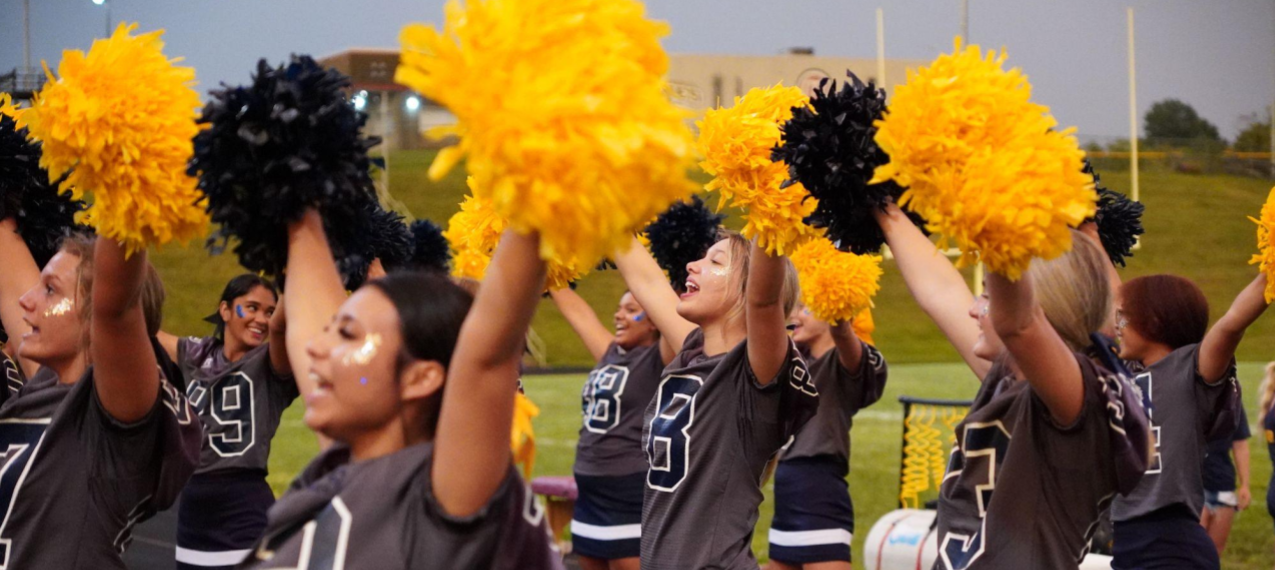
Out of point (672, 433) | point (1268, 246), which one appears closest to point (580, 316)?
point (672, 433)

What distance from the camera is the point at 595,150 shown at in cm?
122

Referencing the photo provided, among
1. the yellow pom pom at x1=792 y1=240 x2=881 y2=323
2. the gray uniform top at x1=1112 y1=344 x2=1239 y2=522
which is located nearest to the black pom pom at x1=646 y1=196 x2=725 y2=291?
the yellow pom pom at x1=792 y1=240 x2=881 y2=323

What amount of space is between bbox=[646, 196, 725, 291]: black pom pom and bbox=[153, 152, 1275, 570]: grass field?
347 cm

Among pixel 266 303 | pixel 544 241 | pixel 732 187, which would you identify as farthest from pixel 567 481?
pixel 544 241

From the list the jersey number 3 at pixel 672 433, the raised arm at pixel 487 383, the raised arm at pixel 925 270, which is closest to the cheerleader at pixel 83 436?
the raised arm at pixel 487 383

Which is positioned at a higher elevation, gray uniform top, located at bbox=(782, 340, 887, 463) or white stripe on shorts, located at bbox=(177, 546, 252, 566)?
gray uniform top, located at bbox=(782, 340, 887, 463)

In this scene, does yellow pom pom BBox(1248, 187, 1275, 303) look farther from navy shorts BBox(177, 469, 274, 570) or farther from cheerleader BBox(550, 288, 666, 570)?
navy shorts BBox(177, 469, 274, 570)

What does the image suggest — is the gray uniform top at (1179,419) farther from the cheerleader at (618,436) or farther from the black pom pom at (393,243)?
the black pom pom at (393,243)

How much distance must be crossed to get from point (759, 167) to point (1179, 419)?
6.77 feet

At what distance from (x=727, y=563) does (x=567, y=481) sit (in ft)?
14.0

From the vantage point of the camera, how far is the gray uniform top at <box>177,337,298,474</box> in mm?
4281

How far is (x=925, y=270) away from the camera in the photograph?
216cm

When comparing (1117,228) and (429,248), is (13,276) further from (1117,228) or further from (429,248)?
(1117,228)

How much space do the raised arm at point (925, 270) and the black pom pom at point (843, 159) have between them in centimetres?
4
